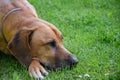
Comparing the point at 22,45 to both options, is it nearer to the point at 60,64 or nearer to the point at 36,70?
the point at 36,70

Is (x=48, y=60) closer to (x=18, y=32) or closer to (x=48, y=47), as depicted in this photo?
(x=48, y=47)

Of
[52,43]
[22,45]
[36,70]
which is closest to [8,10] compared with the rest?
[22,45]

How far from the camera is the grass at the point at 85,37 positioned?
12.7 feet

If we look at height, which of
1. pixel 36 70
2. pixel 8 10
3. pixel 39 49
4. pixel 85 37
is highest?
pixel 8 10

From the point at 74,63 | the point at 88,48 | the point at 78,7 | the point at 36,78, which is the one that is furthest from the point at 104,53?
the point at 78,7

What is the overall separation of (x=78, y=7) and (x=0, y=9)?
9.79 feet

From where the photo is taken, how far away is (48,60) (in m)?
3.76

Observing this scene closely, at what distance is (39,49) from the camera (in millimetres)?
3764

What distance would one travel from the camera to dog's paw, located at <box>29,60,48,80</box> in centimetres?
367

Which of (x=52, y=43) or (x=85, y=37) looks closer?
(x=52, y=43)

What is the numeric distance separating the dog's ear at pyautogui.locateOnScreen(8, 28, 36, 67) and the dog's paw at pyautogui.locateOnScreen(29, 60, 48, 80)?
0.23 feet

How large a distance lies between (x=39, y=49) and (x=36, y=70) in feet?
0.78

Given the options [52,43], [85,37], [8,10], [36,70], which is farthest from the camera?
[85,37]

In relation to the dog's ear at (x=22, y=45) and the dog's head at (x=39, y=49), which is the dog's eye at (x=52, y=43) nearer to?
the dog's head at (x=39, y=49)
